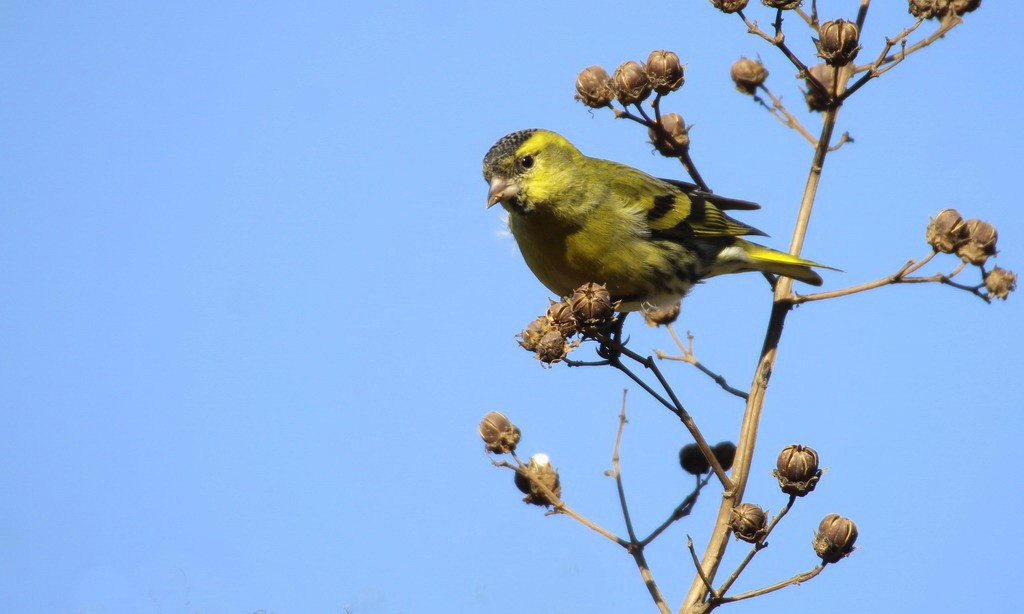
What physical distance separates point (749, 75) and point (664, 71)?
0.82 m

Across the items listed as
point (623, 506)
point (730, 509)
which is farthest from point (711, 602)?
point (623, 506)

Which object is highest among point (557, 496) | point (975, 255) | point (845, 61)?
point (845, 61)

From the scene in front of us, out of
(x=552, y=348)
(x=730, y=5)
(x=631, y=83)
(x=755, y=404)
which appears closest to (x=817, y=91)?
(x=730, y=5)

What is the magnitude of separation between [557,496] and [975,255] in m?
1.79

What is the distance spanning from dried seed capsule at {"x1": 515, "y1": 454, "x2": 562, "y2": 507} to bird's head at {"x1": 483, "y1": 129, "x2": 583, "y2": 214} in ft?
4.28

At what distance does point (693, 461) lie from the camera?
373cm

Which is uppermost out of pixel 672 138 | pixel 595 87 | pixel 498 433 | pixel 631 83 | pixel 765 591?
pixel 595 87

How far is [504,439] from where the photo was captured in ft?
11.6

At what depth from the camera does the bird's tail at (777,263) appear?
4.09 metres

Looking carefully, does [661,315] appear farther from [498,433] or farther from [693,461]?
[498,433]

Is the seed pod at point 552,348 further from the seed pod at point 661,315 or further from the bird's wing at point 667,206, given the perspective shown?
the bird's wing at point 667,206

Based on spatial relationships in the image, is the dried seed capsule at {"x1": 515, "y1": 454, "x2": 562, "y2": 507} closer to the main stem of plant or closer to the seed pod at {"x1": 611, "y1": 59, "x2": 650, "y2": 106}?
the main stem of plant

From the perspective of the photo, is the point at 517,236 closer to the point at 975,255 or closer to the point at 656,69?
the point at 656,69

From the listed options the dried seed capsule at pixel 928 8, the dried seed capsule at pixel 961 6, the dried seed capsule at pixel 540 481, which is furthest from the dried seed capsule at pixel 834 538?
the dried seed capsule at pixel 961 6
